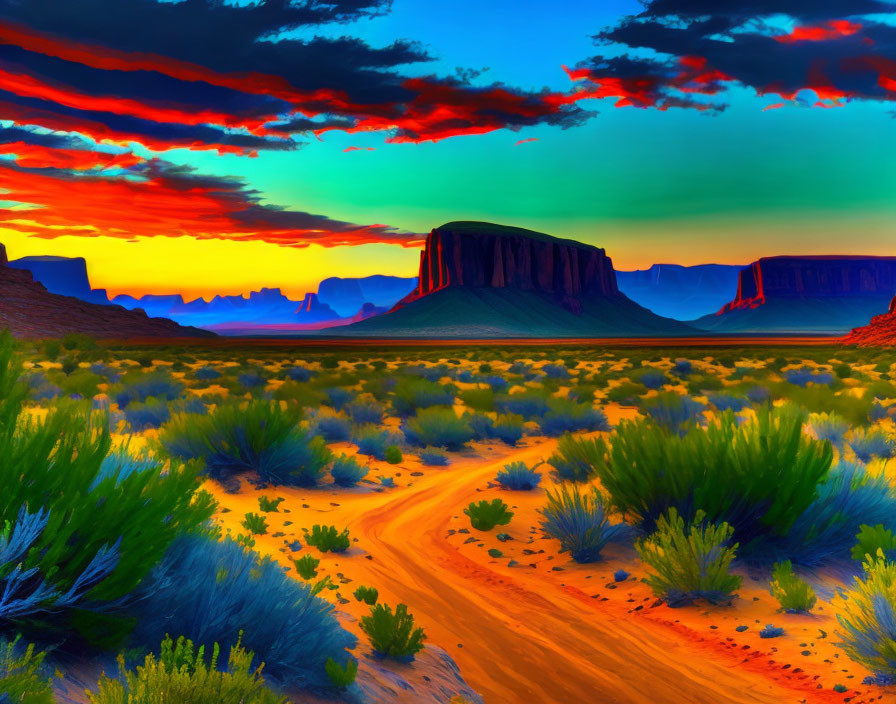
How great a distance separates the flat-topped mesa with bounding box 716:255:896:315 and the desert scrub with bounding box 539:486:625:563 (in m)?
210

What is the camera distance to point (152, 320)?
4469 inches

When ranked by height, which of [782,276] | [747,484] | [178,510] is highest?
[782,276]

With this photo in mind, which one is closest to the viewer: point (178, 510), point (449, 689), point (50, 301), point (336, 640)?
point (178, 510)

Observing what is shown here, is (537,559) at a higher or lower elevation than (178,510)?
lower

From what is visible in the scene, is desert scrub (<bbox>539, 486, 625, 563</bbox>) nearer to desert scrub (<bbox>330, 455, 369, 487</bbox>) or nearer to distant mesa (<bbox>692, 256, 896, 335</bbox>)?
desert scrub (<bbox>330, 455, 369, 487</bbox>)

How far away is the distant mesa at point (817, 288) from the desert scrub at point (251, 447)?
7722 inches

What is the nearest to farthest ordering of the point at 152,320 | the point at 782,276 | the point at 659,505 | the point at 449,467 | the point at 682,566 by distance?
1. the point at 682,566
2. the point at 659,505
3. the point at 449,467
4. the point at 152,320
5. the point at 782,276

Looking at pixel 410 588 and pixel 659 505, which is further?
pixel 659 505

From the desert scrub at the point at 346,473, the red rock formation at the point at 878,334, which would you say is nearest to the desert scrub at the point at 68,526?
the desert scrub at the point at 346,473

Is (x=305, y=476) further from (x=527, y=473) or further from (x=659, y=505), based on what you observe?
(x=659, y=505)

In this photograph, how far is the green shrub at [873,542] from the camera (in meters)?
5.59

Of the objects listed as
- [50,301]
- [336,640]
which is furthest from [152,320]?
[336,640]

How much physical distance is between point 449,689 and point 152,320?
12105 cm

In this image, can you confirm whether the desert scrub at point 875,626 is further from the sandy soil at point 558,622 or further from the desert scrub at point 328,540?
the desert scrub at point 328,540
